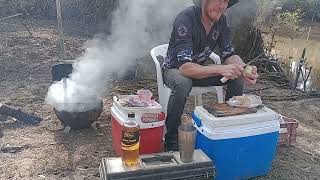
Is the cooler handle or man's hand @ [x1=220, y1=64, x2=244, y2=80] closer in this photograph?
the cooler handle

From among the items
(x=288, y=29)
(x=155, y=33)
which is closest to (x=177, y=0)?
(x=155, y=33)

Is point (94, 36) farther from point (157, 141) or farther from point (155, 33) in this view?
point (157, 141)

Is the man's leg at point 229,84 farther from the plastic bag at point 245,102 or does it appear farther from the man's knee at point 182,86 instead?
the plastic bag at point 245,102

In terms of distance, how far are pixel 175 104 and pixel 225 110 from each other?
0.49 metres

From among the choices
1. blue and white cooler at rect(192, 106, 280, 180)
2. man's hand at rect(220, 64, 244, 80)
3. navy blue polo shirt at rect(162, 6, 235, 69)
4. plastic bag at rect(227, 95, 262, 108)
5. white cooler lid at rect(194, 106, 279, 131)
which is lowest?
blue and white cooler at rect(192, 106, 280, 180)

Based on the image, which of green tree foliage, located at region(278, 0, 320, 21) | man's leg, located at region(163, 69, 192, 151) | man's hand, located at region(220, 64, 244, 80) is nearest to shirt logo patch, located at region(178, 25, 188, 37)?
man's leg, located at region(163, 69, 192, 151)

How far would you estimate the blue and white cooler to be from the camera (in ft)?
9.05

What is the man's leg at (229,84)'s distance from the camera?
11.4ft

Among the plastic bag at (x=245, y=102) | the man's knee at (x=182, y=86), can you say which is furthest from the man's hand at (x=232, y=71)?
the man's knee at (x=182, y=86)

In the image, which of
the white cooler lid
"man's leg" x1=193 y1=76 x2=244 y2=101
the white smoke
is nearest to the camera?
the white cooler lid

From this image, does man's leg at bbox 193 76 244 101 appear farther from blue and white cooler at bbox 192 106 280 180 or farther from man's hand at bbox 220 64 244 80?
blue and white cooler at bbox 192 106 280 180

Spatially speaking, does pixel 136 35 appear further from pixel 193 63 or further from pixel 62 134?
pixel 193 63

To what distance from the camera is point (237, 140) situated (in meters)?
2.81

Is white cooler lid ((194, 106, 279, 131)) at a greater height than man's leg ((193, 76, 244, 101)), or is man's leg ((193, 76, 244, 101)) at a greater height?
man's leg ((193, 76, 244, 101))
